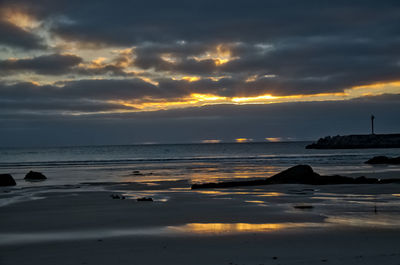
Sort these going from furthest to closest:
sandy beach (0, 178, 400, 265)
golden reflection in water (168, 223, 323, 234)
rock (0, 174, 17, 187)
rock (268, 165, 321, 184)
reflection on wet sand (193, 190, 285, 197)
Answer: rock (0, 174, 17, 187), rock (268, 165, 321, 184), reflection on wet sand (193, 190, 285, 197), golden reflection in water (168, 223, 323, 234), sandy beach (0, 178, 400, 265)

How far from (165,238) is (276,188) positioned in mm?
12842

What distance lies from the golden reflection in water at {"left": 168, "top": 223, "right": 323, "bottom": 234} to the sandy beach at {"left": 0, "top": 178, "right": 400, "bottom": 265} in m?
0.03

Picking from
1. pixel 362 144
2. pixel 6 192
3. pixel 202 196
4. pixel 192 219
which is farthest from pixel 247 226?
pixel 362 144

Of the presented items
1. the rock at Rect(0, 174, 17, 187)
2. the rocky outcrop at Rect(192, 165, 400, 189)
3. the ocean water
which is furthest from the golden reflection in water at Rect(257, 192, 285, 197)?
the rock at Rect(0, 174, 17, 187)

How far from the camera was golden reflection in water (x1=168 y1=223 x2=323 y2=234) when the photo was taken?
10750mm

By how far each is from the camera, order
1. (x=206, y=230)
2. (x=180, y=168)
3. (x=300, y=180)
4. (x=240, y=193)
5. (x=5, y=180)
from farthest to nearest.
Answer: (x=180, y=168) < (x=5, y=180) < (x=300, y=180) < (x=240, y=193) < (x=206, y=230)

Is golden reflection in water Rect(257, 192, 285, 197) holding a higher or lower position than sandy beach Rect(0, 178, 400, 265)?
lower

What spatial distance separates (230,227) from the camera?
11234 mm

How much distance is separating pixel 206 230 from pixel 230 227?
739 mm

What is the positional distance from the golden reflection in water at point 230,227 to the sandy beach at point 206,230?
1.0 inches

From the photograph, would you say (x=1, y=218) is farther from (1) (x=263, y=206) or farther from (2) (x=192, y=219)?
(1) (x=263, y=206)

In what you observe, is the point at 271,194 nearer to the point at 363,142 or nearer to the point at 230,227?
the point at 230,227

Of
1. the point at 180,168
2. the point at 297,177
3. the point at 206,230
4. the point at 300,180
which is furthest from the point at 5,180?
the point at 180,168

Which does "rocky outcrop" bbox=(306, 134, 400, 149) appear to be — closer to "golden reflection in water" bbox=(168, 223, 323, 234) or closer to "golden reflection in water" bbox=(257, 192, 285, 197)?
"golden reflection in water" bbox=(257, 192, 285, 197)
